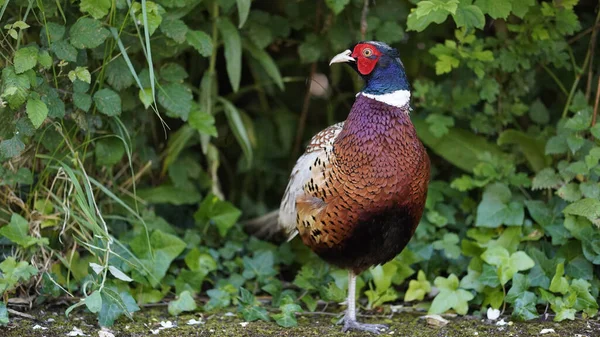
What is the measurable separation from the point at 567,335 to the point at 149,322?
1730 millimetres

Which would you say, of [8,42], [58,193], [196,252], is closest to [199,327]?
[196,252]

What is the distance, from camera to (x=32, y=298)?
3.53 metres

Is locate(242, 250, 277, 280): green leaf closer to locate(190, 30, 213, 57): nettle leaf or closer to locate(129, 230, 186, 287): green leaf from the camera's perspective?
locate(129, 230, 186, 287): green leaf

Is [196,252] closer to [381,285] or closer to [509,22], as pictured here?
[381,285]

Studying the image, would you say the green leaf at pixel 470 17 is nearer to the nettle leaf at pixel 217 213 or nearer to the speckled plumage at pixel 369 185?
the speckled plumage at pixel 369 185

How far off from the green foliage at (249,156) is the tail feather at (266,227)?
0.29 feet

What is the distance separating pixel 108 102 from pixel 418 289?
1654mm

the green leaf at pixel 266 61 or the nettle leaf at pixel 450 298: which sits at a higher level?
the green leaf at pixel 266 61

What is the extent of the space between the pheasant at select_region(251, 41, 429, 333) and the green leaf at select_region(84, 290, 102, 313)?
94cm

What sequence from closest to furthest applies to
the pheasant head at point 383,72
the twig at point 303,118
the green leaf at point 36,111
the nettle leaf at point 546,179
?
the green leaf at point 36,111, the pheasant head at point 383,72, the nettle leaf at point 546,179, the twig at point 303,118

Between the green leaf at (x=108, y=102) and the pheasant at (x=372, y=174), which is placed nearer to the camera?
the pheasant at (x=372, y=174)

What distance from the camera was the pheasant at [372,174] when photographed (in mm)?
3252

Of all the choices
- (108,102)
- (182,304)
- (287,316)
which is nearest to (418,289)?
(287,316)

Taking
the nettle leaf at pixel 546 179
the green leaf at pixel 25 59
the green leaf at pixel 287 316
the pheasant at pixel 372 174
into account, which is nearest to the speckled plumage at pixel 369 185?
the pheasant at pixel 372 174
